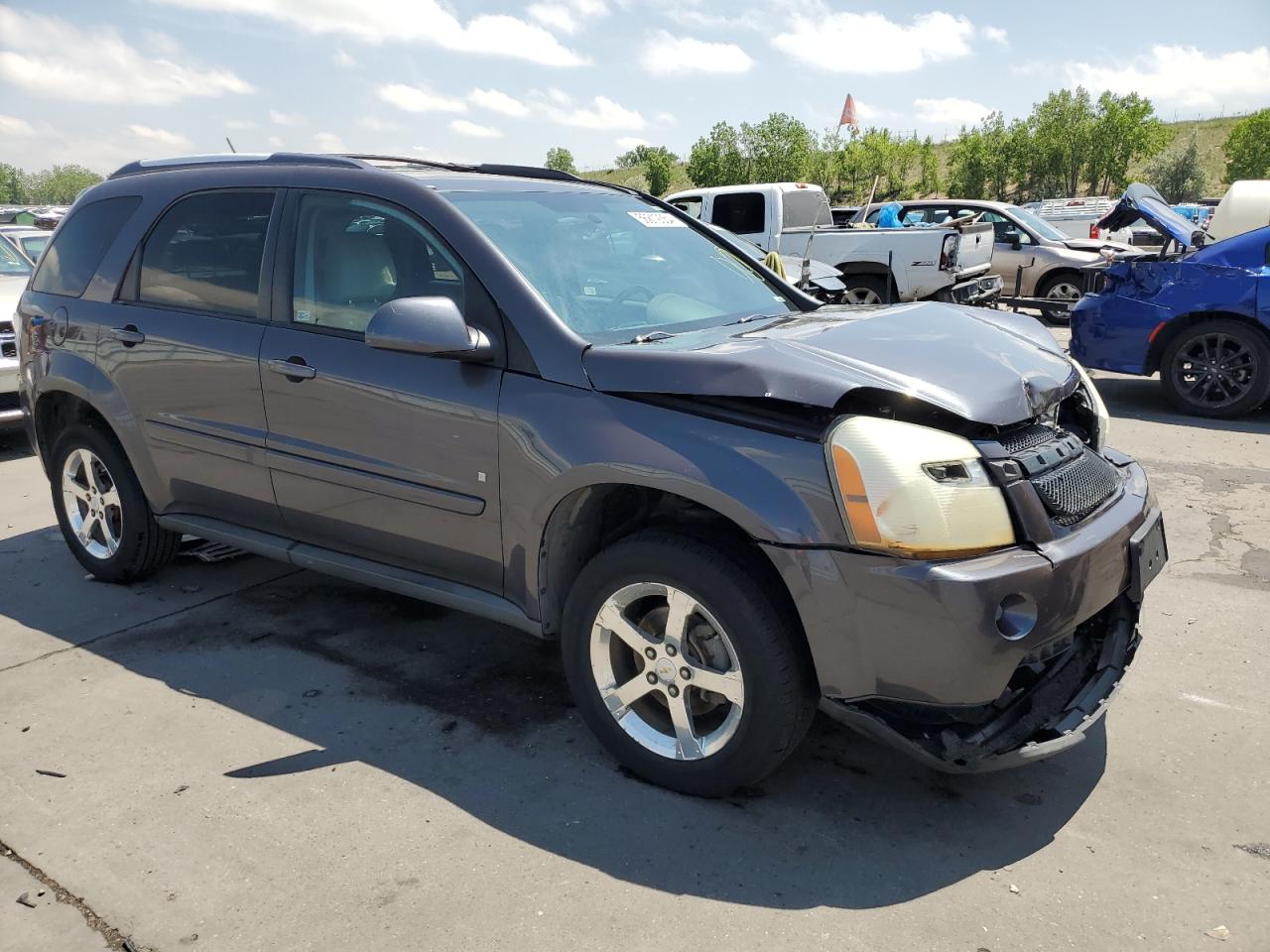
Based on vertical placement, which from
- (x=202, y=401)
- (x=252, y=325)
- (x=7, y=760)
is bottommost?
(x=7, y=760)

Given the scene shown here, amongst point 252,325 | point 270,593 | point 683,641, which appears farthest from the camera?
point 270,593

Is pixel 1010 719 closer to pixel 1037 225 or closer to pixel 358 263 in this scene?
pixel 358 263

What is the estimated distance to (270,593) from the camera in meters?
4.77

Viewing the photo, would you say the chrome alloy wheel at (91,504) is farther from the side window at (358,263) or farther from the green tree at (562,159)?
the green tree at (562,159)

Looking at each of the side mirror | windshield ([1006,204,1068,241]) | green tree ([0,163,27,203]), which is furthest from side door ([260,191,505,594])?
green tree ([0,163,27,203])

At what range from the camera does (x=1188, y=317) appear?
8.05 m

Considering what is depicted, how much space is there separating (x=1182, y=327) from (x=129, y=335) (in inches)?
302

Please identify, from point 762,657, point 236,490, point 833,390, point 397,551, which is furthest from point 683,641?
point 236,490

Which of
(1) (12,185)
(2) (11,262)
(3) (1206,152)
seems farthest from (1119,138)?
(1) (12,185)

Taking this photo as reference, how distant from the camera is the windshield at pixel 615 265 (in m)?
3.35

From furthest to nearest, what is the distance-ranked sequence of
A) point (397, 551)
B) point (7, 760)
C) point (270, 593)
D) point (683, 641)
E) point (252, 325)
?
point (270, 593) → point (252, 325) → point (397, 551) → point (7, 760) → point (683, 641)

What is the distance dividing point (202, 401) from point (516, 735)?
1.89 m

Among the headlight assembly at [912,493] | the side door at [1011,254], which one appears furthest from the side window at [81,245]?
the side door at [1011,254]

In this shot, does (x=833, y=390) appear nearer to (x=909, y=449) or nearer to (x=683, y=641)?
(x=909, y=449)
